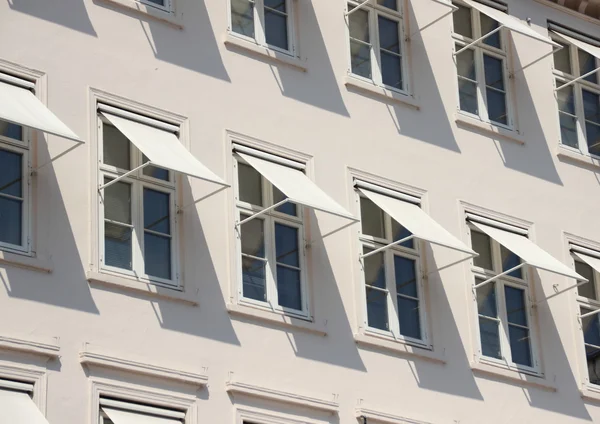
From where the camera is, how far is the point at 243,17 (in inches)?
730

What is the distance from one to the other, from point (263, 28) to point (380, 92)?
168 centimetres

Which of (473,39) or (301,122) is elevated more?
(473,39)

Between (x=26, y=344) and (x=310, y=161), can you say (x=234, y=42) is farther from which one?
(x=26, y=344)

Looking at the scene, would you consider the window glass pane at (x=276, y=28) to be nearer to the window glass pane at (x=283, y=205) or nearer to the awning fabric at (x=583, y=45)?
the window glass pane at (x=283, y=205)

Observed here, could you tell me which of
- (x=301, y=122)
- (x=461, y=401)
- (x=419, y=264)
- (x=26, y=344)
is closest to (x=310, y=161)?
(x=301, y=122)

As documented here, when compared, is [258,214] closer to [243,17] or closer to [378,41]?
[243,17]

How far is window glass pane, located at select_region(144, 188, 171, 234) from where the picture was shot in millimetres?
16672

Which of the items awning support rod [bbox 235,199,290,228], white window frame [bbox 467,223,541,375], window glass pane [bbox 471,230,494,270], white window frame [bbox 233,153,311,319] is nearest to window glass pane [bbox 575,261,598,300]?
white window frame [bbox 467,223,541,375]

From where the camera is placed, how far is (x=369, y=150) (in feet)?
62.2

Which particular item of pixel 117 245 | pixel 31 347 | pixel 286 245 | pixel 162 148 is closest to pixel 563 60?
pixel 286 245

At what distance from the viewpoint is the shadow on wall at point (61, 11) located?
16469mm

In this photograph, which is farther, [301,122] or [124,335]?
[301,122]

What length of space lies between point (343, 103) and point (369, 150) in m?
0.61

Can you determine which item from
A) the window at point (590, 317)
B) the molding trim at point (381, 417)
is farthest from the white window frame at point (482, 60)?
the molding trim at point (381, 417)
